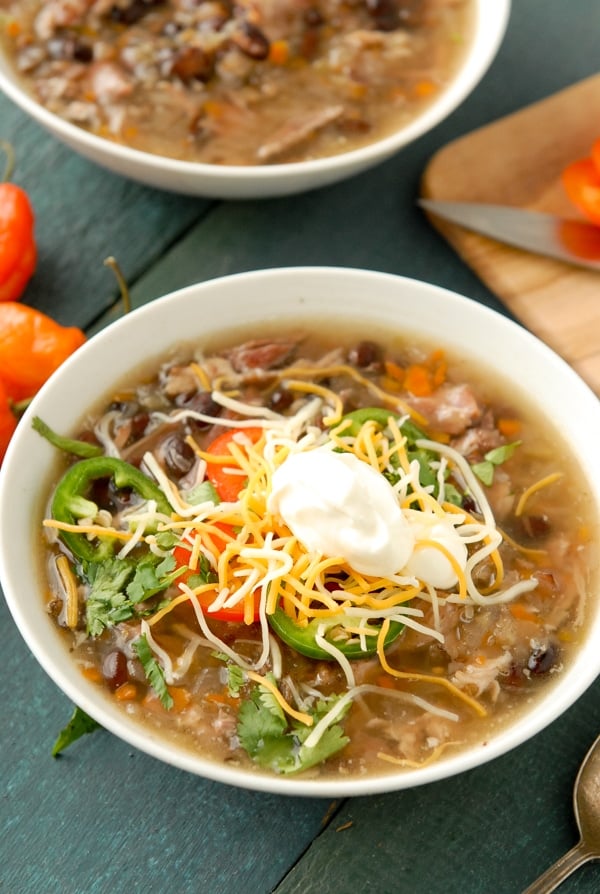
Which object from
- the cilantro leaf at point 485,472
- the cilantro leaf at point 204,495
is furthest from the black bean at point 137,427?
the cilantro leaf at point 485,472

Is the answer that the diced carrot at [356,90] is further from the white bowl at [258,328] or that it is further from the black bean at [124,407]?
the black bean at [124,407]

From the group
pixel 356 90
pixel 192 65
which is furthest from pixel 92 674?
pixel 356 90

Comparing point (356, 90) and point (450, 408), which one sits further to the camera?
point (356, 90)

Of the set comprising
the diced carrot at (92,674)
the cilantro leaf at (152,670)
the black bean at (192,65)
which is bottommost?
the cilantro leaf at (152,670)

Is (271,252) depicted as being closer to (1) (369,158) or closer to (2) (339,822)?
(1) (369,158)

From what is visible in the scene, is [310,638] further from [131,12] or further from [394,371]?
[131,12]

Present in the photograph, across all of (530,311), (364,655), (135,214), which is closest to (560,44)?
(530,311)
